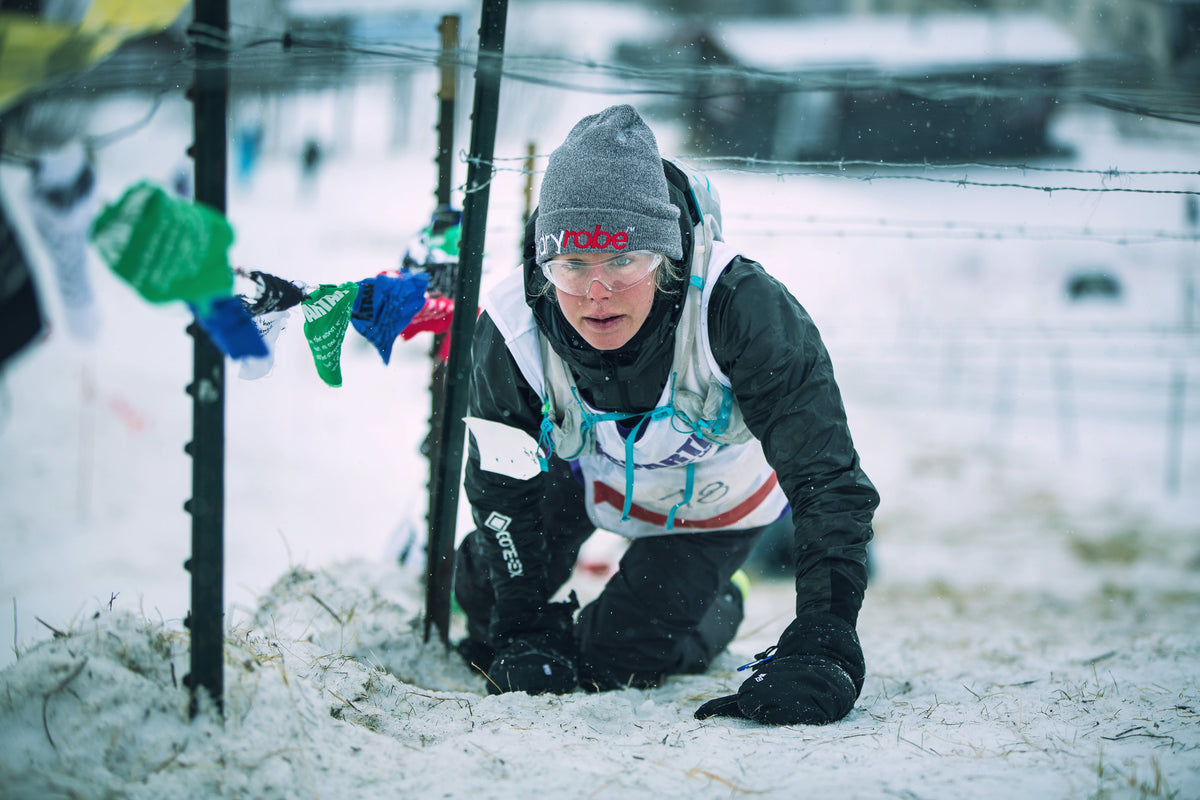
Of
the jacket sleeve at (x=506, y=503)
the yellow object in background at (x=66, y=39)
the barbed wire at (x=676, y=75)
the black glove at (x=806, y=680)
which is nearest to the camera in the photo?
the yellow object in background at (x=66, y=39)

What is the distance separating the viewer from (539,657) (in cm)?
250

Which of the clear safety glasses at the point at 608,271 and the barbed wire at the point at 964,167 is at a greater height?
the barbed wire at the point at 964,167

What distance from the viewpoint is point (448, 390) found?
2504 millimetres

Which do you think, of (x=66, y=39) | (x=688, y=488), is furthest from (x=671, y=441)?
(x=66, y=39)

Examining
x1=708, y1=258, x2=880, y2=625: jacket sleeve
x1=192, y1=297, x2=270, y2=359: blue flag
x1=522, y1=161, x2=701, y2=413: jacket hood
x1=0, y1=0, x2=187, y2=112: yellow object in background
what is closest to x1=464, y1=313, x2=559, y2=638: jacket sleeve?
x1=522, y1=161, x2=701, y2=413: jacket hood

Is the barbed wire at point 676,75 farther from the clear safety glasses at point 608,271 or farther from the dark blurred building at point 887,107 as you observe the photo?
the clear safety glasses at point 608,271

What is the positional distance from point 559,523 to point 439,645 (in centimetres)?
56

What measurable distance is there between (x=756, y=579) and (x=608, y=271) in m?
4.36

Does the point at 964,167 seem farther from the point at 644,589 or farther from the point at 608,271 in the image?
the point at 644,589

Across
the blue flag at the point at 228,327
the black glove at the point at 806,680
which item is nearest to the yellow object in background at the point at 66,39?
the blue flag at the point at 228,327

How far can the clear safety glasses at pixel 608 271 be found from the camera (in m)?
2.03

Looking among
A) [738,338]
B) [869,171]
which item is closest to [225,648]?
[738,338]

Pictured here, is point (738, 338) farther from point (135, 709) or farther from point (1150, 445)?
point (1150, 445)

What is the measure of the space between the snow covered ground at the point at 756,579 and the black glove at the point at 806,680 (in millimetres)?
55
